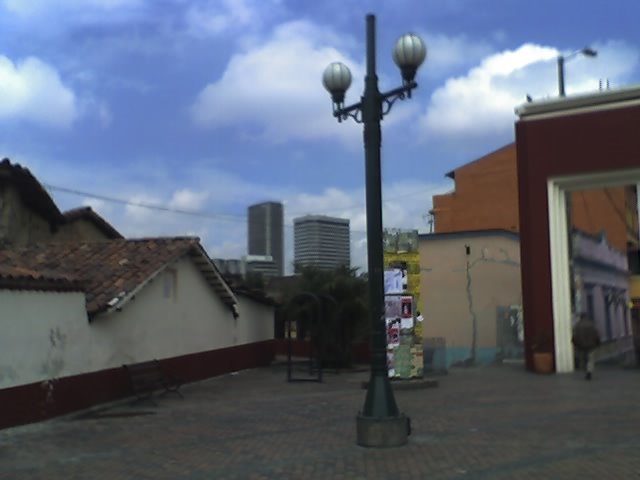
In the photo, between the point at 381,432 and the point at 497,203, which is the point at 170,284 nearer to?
the point at 381,432

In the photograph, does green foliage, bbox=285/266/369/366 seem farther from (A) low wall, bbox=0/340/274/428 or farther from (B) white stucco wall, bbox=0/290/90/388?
(B) white stucco wall, bbox=0/290/90/388

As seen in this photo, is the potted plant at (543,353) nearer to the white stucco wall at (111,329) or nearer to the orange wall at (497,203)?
the white stucco wall at (111,329)

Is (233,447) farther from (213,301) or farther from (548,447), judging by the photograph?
(213,301)

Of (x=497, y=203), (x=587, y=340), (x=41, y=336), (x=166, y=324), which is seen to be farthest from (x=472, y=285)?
(x=497, y=203)

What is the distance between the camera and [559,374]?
16.6 meters

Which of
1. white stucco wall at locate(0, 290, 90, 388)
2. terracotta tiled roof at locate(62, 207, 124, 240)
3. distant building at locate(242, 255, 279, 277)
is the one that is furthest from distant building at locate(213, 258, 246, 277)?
white stucco wall at locate(0, 290, 90, 388)

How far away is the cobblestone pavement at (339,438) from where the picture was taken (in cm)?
772

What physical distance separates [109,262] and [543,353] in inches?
414

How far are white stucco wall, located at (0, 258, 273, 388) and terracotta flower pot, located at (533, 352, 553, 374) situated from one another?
861cm

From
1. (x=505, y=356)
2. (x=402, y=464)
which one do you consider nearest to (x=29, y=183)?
(x=505, y=356)

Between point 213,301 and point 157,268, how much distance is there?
14.4ft

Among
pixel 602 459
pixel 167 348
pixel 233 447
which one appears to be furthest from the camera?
pixel 167 348

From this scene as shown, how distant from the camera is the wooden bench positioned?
550 inches

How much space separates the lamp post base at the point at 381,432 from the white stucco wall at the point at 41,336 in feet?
18.3
